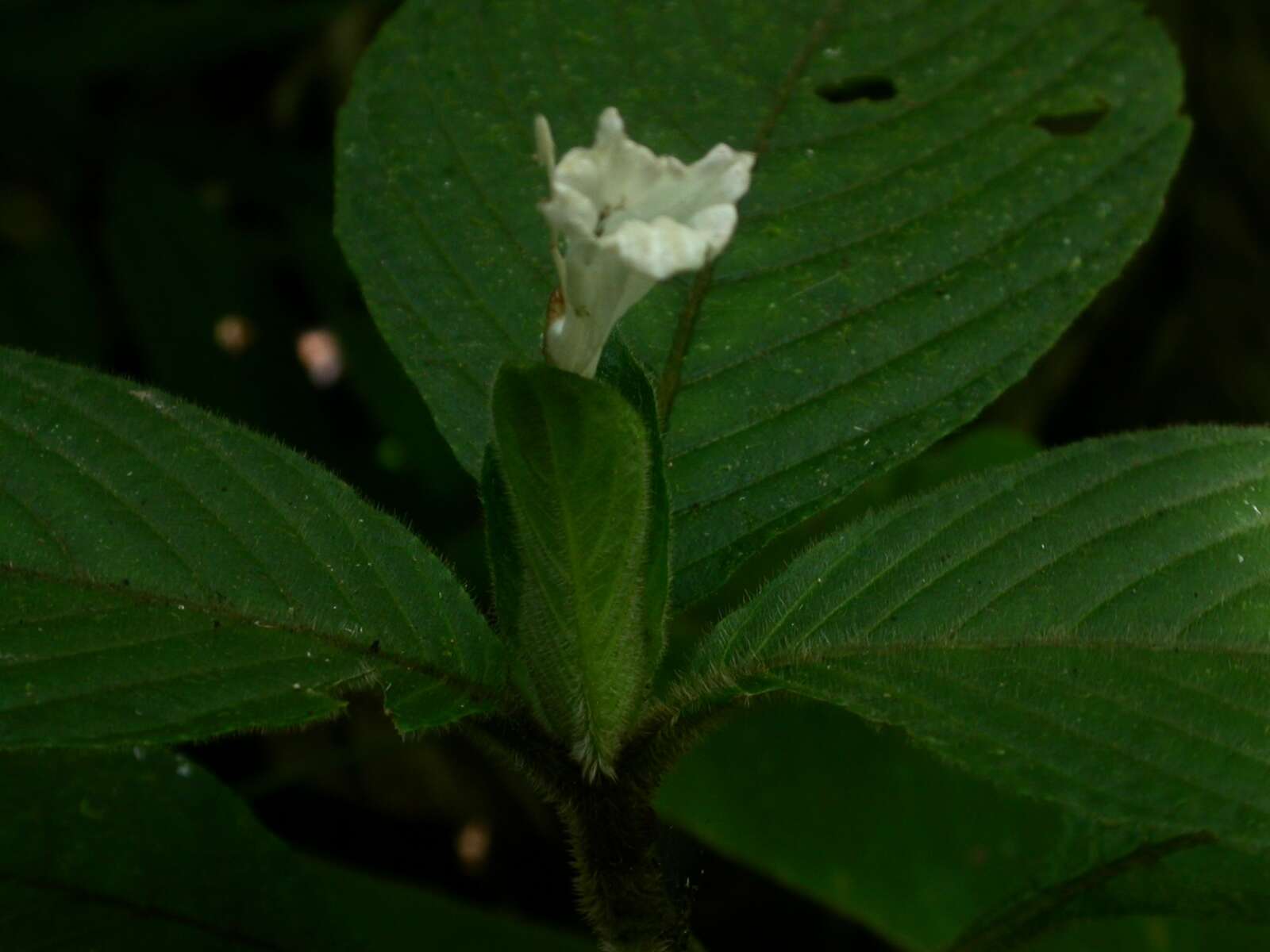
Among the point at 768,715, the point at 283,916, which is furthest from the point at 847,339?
the point at 768,715

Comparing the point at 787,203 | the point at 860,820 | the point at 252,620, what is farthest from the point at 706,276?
the point at 860,820

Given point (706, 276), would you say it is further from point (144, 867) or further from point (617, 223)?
point (144, 867)

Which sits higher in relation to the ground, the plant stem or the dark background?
the plant stem

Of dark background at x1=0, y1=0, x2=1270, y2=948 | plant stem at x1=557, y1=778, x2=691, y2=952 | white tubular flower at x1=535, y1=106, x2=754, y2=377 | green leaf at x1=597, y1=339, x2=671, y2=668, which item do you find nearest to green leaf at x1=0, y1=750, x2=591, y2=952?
plant stem at x1=557, y1=778, x2=691, y2=952

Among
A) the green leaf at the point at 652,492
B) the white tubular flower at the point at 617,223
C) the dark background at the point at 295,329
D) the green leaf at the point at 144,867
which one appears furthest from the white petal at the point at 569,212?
the dark background at the point at 295,329

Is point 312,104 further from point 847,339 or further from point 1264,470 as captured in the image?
point 1264,470

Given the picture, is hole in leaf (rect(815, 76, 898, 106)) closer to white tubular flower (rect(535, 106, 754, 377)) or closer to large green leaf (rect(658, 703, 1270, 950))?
white tubular flower (rect(535, 106, 754, 377))
